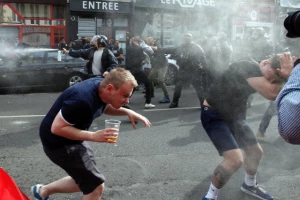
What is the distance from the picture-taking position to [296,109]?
135 centimetres

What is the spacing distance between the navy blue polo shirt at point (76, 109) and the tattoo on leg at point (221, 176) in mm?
A: 1239

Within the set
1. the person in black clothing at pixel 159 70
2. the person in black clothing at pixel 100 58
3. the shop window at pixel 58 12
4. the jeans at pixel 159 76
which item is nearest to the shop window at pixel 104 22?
the person in black clothing at pixel 159 70

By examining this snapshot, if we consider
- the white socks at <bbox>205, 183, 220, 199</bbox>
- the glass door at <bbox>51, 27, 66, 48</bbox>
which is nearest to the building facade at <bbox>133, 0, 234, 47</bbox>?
the white socks at <bbox>205, 183, 220, 199</bbox>

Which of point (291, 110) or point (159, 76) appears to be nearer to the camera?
point (291, 110)

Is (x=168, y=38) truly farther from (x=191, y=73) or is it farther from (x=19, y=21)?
(x=19, y=21)

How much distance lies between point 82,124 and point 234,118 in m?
1.54

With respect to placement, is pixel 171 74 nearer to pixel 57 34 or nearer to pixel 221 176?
pixel 57 34

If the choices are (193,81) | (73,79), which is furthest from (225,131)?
(73,79)

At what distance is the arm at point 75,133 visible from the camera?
8.43ft

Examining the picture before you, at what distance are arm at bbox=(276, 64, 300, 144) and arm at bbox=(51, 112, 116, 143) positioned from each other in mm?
1371

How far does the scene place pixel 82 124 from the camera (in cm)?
274

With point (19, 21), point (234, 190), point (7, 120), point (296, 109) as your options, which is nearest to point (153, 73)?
point (7, 120)

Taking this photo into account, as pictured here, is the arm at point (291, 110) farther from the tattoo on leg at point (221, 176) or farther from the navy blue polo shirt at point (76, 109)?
the tattoo on leg at point (221, 176)

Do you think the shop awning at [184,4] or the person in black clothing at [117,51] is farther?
the person in black clothing at [117,51]
